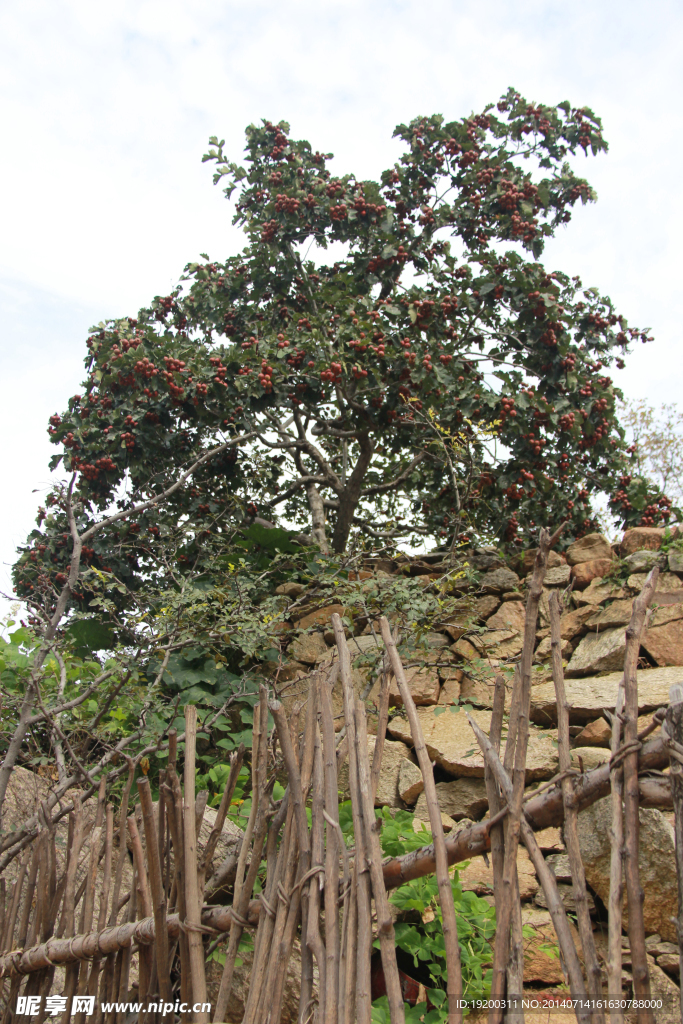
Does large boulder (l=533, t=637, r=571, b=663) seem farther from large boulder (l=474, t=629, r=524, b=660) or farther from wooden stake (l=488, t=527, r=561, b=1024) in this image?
wooden stake (l=488, t=527, r=561, b=1024)

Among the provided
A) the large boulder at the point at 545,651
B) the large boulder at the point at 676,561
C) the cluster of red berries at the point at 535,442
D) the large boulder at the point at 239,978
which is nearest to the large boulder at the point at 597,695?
the large boulder at the point at 545,651

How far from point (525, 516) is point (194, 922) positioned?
14.5 ft

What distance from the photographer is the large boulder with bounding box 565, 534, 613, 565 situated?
192 inches

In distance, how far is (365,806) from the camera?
124cm

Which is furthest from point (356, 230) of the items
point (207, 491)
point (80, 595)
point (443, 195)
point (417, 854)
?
point (417, 854)

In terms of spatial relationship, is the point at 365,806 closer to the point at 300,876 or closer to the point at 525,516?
the point at 300,876

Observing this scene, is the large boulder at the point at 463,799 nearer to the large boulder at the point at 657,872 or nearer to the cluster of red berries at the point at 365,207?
the large boulder at the point at 657,872

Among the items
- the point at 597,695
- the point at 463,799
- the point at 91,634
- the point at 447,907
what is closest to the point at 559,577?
the point at 597,695

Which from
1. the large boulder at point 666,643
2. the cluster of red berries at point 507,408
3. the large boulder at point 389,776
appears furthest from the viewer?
the cluster of red berries at point 507,408

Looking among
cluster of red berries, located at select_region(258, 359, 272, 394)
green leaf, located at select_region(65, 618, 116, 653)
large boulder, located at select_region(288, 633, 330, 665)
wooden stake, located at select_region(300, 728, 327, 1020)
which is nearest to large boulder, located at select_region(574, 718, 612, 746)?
large boulder, located at select_region(288, 633, 330, 665)

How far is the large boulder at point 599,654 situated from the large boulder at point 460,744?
65cm

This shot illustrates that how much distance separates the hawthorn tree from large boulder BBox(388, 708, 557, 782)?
1428 mm

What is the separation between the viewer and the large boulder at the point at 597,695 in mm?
3199

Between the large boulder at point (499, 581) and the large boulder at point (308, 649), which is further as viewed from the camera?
the large boulder at point (499, 581)
